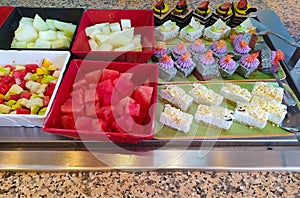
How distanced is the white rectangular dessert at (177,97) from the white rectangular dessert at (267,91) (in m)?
0.19

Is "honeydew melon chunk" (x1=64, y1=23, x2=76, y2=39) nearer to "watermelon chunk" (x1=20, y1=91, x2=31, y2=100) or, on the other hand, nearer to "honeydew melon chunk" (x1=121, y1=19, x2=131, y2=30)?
"honeydew melon chunk" (x1=121, y1=19, x2=131, y2=30)

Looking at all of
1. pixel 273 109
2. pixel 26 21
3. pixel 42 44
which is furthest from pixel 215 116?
pixel 26 21

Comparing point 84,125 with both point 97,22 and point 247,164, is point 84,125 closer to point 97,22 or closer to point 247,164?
point 247,164

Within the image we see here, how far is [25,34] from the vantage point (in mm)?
1022

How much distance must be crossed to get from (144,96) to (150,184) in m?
0.22

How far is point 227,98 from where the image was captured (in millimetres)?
866

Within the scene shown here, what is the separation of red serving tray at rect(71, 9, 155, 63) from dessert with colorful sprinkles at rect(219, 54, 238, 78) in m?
0.22

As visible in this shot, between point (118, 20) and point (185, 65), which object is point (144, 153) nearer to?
point (185, 65)

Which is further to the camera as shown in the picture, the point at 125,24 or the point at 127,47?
the point at 125,24

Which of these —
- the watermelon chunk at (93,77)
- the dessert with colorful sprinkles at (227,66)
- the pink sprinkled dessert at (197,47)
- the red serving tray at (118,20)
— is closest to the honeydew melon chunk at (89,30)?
the red serving tray at (118,20)

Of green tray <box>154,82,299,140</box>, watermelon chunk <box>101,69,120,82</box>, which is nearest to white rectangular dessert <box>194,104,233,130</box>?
green tray <box>154,82,299,140</box>

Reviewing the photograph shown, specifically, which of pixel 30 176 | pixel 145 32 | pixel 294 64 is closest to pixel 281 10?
pixel 294 64

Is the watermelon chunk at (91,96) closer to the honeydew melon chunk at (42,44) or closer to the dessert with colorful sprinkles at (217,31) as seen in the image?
the honeydew melon chunk at (42,44)

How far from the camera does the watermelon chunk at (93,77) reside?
84 cm
